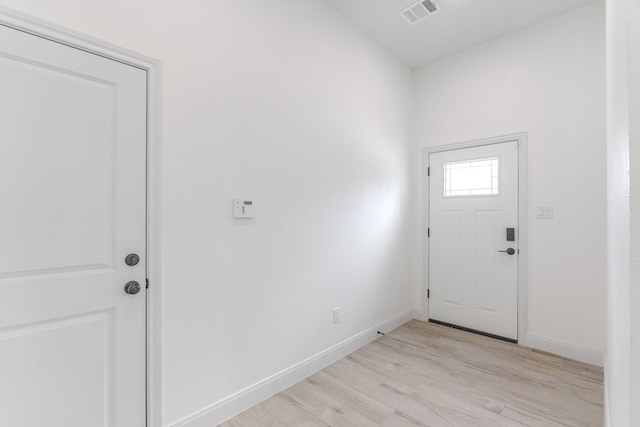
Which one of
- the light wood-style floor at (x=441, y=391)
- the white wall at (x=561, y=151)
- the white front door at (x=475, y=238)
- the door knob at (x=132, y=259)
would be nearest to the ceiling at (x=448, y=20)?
the white wall at (x=561, y=151)

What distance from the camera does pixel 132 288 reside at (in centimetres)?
158

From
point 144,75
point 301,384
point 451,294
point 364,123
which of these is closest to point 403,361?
point 301,384

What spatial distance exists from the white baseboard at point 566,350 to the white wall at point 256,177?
156 centimetres

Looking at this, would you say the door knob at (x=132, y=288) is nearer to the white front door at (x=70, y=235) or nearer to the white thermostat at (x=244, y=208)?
the white front door at (x=70, y=235)

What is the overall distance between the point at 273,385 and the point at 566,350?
277 centimetres

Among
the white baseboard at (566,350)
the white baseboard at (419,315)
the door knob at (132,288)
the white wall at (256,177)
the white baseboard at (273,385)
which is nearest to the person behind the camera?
the door knob at (132,288)

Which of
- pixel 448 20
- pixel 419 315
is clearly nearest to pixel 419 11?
pixel 448 20

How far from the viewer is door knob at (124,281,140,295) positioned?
1.57 metres

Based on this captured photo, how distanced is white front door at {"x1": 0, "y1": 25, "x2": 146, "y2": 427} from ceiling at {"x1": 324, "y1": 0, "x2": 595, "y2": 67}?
2.23 m

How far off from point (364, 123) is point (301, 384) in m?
2.54

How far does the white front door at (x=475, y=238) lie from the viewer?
3189 millimetres

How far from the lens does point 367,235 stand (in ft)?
10.5

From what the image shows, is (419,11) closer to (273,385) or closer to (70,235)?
(70,235)

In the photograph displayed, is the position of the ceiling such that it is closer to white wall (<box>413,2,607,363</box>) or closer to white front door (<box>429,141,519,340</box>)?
white wall (<box>413,2,607,363</box>)
